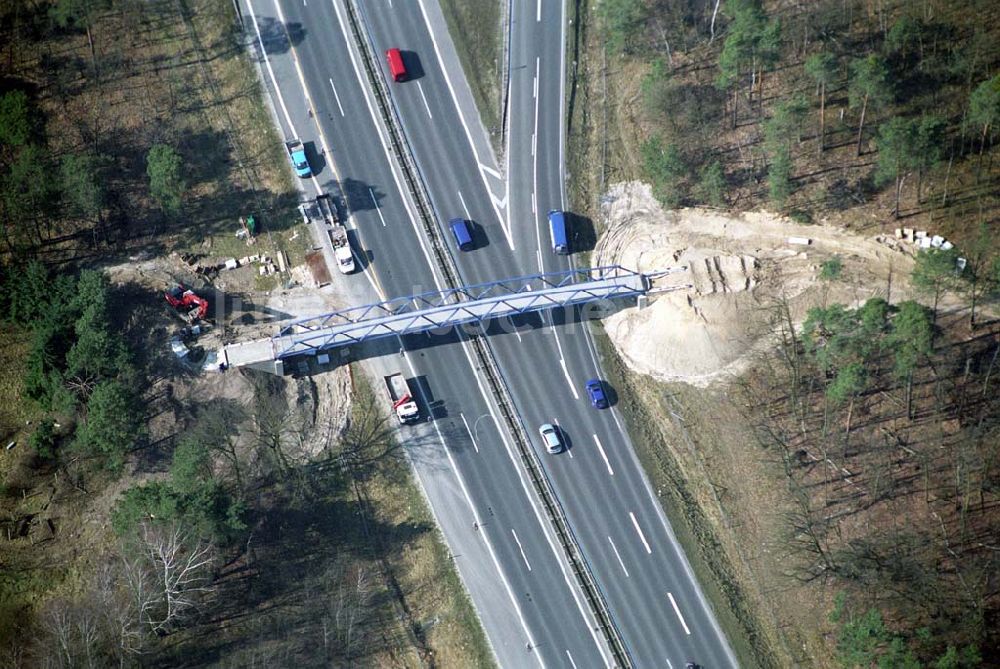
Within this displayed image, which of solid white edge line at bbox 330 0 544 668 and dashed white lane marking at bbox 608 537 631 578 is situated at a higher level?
solid white edge line at bbox 330 0 544 668

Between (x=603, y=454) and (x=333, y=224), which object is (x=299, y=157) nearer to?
(x=333, y=224)

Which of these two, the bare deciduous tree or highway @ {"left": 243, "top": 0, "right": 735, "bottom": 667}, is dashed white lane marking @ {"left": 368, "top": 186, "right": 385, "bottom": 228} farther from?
the bare deciduous tree

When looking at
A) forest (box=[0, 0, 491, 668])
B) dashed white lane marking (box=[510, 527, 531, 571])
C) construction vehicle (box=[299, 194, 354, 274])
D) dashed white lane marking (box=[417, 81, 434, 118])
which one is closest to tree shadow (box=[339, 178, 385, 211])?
construction vehicle (box=[299, 194, 354, 274])

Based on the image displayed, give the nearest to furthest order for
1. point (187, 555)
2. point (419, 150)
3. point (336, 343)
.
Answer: point (187, 555) < point (336, 343) < point (419, 150)

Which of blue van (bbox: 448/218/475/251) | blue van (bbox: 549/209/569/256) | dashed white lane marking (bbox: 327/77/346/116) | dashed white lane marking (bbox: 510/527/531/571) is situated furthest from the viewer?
dashed white lane marking (bbox: 327/77/346/116)

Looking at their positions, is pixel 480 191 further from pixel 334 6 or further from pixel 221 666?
pixel 221 666

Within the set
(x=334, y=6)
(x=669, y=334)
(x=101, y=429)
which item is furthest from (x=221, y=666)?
(x=334, y=6)
